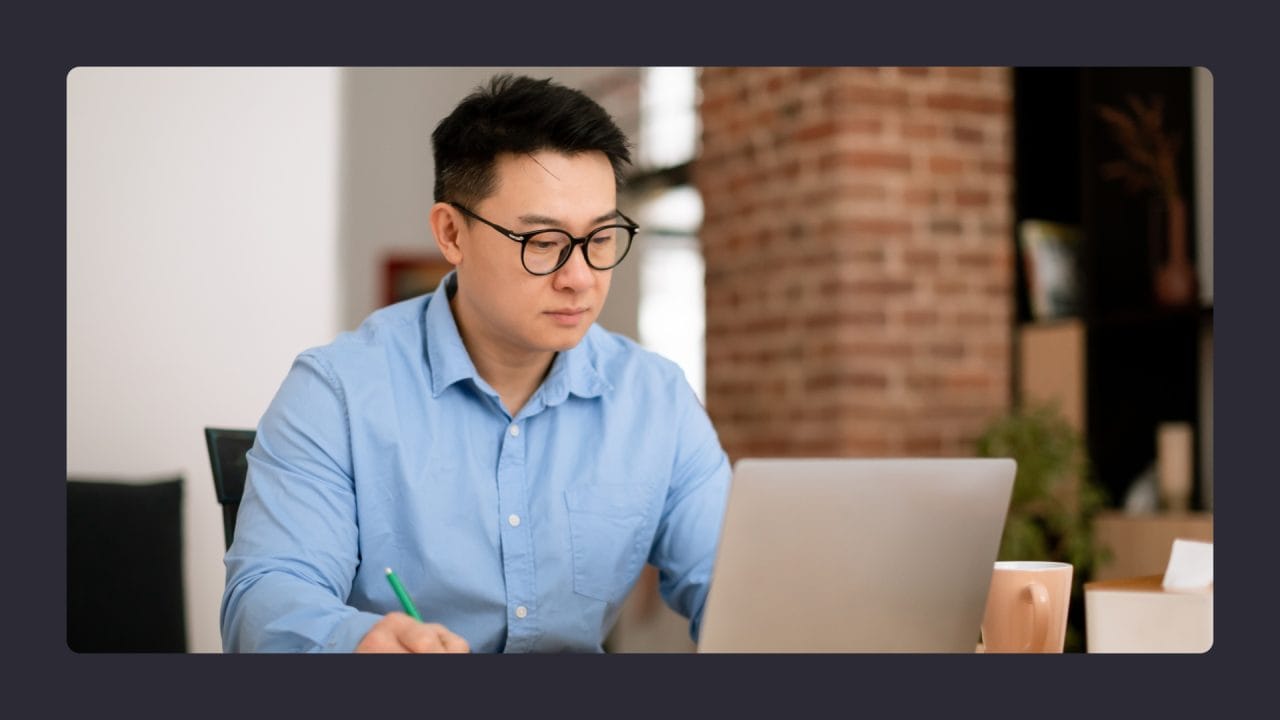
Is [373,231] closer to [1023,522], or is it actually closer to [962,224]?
[962,224]

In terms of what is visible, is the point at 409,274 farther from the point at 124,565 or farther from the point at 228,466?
the point at 228,466

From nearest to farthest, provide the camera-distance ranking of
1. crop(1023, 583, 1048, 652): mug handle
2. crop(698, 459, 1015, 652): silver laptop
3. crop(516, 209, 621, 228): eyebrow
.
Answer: crop(698, 459, 1015, 652): silver laptop < crop(1023, 583, 1048, 652): mug handle < crop(516, 209, 621, 228): eyebrow

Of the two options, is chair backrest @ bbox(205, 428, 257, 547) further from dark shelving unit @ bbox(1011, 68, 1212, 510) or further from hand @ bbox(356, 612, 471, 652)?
dark shelving unit @ bbox(1011, 68, 1212, 510)

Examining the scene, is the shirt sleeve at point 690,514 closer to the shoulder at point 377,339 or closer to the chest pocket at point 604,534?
the chest pocket at point 604,534

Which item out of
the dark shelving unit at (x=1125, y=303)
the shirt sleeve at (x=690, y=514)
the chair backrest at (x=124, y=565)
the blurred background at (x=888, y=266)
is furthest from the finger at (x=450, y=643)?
the dark shelving unit at (x=1125, y=303)

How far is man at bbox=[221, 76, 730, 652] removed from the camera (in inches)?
62.8

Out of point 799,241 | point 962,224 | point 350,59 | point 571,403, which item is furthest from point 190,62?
point 962,224

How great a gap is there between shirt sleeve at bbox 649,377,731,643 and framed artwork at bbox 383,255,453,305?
2.97 metres

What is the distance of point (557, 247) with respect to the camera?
1643 millimetres

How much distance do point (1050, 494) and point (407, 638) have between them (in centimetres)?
247

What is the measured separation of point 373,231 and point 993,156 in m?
2.26

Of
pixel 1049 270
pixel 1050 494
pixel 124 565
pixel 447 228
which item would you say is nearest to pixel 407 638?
pixel 447 228

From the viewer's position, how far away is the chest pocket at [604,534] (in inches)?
68.0

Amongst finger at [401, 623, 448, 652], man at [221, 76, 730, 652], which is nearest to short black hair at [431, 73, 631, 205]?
man at [221, 76, 730, 652]
